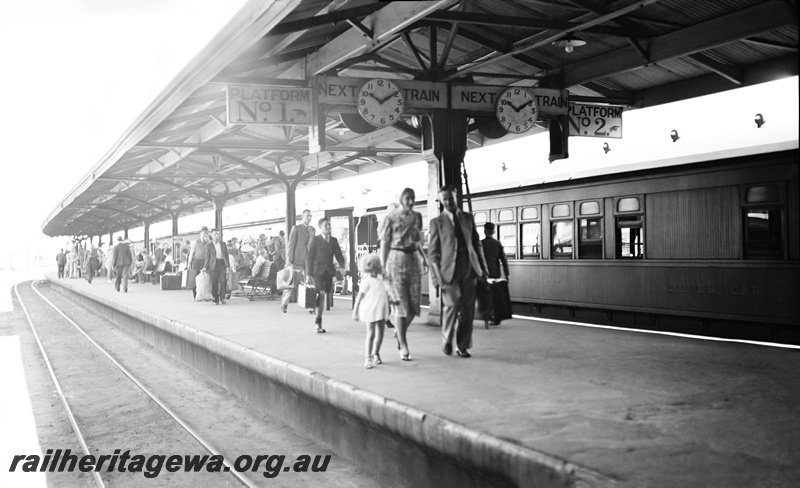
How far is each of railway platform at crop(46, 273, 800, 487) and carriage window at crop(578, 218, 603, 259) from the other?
205 centimetres

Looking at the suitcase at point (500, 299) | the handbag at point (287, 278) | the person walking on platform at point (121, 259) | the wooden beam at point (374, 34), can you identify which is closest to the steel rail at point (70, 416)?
the handbag at point (287, 278)

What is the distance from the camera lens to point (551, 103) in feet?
33.4

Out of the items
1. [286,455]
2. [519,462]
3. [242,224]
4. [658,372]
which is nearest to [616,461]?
[519,462]

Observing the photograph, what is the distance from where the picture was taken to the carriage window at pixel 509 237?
13.5 metres

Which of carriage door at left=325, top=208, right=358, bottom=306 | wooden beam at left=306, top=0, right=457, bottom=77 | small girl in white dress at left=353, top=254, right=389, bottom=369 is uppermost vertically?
wooden beam at left=306, top=0, right=457, bottom=77

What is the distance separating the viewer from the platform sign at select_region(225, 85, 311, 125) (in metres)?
8.90

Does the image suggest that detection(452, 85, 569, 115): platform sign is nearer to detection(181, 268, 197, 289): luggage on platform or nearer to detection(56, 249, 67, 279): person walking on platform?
detection(181, 268, 197, 289): luggage on platform

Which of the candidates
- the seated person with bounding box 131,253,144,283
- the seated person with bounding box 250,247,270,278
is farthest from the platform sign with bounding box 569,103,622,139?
the seated person with bounding box 131,253,144,283

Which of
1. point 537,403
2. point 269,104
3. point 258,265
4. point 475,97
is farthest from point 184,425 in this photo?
point 258,265

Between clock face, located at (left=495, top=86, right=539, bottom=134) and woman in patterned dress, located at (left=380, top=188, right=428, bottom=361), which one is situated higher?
clock face, located at (left=495, top=86, right=539, bottom=134)

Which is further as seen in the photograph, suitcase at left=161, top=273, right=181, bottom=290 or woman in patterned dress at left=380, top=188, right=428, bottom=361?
suitcase at left=161, top=273, right=181, bottom=290

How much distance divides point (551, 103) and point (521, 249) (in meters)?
3.83

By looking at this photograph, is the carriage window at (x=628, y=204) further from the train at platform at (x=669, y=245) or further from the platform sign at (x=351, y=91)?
the platform sign at (x=351, y=91)

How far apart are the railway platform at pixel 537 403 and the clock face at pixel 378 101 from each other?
297cm
